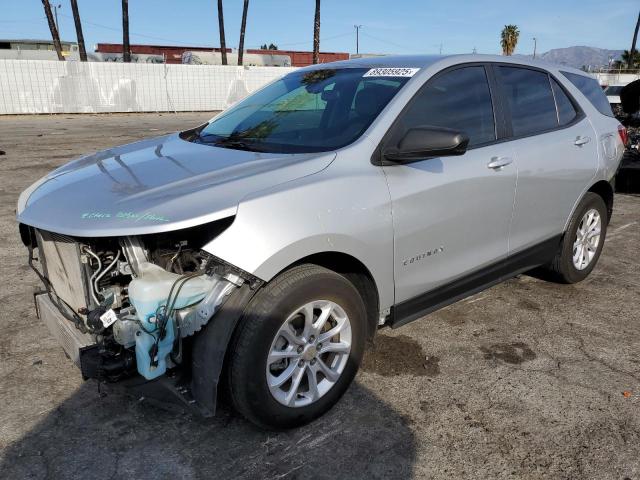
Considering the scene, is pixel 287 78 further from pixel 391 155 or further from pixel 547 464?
pixel 547 464

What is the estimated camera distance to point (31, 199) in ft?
9.30

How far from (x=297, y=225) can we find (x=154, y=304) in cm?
69

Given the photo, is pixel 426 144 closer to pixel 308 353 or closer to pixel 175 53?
pixel 308 353

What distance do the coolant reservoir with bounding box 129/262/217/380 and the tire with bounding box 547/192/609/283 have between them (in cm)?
308

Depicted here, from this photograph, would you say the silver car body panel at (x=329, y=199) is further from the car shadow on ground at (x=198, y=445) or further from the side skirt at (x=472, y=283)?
the car shadow on ground at (x=198, y=445)

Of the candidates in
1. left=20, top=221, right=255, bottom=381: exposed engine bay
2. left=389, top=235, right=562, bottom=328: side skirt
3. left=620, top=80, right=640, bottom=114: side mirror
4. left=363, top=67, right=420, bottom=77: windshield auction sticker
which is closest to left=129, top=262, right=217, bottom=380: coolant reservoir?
left=20, top=221, right=255, bottom=381: exposed engine bay

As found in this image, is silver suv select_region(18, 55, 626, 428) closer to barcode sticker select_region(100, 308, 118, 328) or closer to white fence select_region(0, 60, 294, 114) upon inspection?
barcode sticker select_region(100, 308, 118, 328)

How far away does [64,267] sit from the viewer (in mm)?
2758

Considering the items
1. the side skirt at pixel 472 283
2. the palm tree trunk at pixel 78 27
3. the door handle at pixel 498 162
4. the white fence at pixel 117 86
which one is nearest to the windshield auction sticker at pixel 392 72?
the door handle at pixel 498 162

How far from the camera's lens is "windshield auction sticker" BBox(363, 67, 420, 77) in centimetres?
323

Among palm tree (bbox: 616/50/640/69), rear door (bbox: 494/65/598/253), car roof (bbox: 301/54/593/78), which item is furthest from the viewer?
palm tree (bbox: 616/50/640/69)

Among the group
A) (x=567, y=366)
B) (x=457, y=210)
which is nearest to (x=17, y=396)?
(x=457, y=210)

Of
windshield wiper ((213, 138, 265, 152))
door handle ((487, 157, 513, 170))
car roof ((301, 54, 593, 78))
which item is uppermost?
car roof ((301, 54, 593, 78))

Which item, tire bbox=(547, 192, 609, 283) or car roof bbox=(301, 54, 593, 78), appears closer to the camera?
car roof bbox=(301, 54, 593, 78)
